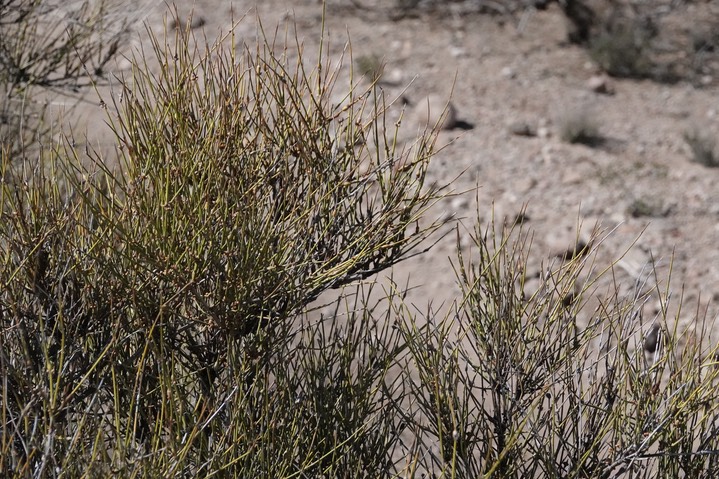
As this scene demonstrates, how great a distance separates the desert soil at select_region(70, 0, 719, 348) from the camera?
738 centimetres

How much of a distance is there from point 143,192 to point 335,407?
0.88 m

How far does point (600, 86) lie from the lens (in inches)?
410

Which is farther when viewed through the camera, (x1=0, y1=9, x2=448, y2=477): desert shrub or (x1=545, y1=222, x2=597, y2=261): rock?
(x1=545, y1=222, x2=597, y2=261): rock

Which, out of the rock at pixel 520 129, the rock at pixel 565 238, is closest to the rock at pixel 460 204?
the rock at pixel 565 238

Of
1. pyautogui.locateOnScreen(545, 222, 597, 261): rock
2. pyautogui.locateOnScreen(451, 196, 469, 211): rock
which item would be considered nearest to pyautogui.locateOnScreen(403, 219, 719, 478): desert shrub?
pyautogui.locateOnScreen(545, 222, 597, 261): rock

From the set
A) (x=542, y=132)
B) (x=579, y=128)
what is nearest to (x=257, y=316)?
(x=579, y=128)

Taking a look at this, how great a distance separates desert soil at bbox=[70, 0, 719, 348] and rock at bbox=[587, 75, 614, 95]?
0.02 meters

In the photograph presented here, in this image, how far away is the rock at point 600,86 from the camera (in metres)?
10.4

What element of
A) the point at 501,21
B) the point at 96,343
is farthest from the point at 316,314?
the point at 501,21

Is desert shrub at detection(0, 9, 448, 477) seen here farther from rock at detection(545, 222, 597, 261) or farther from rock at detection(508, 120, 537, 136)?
rock at detection(508, 120, 537, 136)

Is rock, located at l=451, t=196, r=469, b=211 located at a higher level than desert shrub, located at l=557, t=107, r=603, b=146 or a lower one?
lower

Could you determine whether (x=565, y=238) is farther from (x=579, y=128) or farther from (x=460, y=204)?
(x=579, y=128)

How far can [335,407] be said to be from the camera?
2.95 m

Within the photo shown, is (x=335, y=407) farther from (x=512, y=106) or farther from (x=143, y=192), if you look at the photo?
(x=512, y=106)
